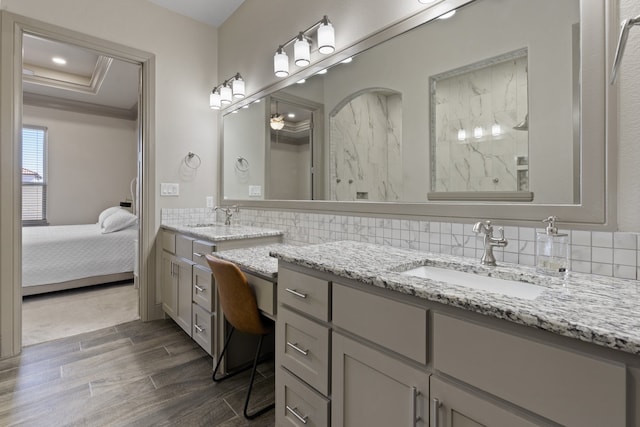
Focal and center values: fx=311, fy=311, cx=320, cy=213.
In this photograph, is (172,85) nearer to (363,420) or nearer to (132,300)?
(132,300)

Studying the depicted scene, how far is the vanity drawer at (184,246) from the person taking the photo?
2.33 metres

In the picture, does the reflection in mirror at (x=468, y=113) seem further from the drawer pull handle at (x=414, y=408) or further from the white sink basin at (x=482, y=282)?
the drawer pull handle at (x=414, y=408)

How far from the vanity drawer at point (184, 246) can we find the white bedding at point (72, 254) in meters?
1.95

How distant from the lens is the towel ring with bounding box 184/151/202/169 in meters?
3.05

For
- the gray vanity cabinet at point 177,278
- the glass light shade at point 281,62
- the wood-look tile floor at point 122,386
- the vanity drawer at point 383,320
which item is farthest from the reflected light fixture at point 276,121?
the wood-look tile floor at point 122,386

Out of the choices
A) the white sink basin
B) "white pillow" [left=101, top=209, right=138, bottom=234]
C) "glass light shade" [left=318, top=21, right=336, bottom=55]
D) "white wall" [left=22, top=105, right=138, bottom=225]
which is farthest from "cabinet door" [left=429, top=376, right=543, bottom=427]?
"white wall" [left=22, top=105, right=138, bottom=225]

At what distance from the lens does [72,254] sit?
141 inches

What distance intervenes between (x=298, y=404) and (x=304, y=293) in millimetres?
486

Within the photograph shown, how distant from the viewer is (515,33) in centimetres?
125

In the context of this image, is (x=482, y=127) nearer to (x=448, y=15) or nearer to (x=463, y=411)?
(x=448, y=15)

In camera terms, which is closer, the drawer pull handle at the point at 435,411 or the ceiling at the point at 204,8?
the drawer pull handle at the point at 435,411

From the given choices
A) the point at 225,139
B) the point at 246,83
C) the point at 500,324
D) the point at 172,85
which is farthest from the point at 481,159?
the point at 172,85

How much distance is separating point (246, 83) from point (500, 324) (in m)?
2.75

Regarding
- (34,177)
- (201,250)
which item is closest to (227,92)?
(201,250)
